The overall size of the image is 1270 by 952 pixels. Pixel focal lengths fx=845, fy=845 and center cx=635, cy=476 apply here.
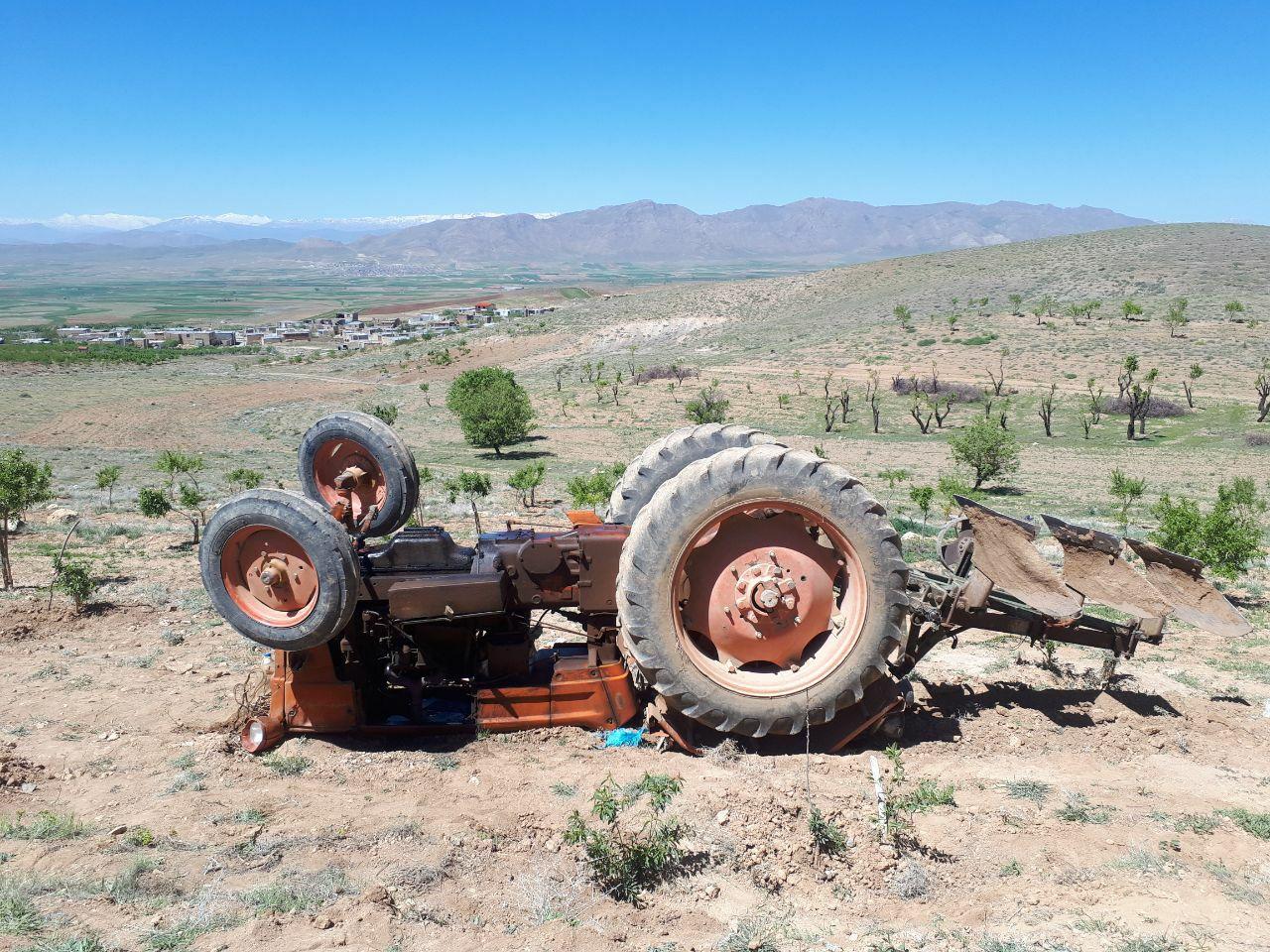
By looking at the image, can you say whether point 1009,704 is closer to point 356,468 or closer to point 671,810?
point 671,810

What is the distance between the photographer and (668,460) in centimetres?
753

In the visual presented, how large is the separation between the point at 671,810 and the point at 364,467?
13.5 feet

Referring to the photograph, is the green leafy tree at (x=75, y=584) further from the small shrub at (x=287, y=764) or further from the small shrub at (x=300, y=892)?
the small shrub at (x=300, y=892)

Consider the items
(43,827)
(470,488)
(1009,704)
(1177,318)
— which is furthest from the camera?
(1177,318)

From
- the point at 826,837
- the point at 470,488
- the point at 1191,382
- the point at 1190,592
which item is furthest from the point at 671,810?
the point at 1191,382

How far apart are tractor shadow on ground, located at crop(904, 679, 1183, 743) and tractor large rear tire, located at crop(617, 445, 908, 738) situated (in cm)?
112

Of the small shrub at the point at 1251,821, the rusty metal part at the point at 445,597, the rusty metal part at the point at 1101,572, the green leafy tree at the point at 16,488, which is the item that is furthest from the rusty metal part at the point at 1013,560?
the green leafy tree at the point at 16,488

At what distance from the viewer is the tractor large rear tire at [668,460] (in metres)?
7.45

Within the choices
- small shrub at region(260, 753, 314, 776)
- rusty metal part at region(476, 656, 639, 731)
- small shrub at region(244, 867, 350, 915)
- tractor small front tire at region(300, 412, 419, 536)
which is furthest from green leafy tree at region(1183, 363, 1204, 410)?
small shrub at region(244, 867, 350, 915)

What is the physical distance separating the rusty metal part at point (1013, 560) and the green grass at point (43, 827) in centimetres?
672

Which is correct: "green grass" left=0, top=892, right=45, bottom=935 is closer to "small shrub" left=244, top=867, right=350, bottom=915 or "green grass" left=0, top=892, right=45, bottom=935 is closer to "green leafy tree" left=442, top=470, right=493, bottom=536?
"small shrub" left=244, top=867, right=350, bottom=915

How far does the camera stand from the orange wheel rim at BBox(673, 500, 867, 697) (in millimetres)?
6145

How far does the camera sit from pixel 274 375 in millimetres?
67750

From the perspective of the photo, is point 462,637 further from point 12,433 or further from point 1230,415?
point 12,433
